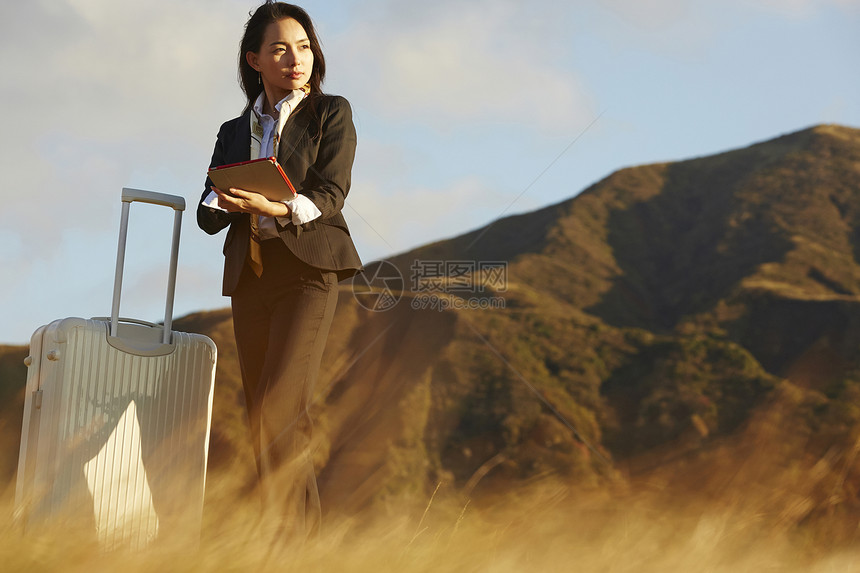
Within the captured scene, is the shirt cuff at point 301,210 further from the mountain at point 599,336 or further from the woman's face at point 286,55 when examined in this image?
the mountain at point 599,336

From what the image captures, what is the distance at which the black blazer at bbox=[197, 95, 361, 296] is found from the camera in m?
1.50

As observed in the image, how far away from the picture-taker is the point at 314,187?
1.51 meters

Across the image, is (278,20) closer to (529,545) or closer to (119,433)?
(119,433)

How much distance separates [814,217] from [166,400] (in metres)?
24.6

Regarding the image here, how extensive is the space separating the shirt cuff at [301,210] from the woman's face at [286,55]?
0.28 metres

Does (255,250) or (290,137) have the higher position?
(290,137)

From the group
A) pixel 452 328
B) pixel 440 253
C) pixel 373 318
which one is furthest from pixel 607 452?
pixel 440 253

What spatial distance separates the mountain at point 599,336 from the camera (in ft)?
53.4

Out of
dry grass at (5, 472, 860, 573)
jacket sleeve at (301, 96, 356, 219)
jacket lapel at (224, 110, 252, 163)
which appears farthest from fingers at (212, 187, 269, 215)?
dry grass at (5, 472, 860, 573)

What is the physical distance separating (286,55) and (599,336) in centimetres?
1937

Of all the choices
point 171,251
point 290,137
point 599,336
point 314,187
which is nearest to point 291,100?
point 290,137

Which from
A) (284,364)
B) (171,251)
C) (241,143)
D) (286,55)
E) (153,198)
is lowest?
(284,364)

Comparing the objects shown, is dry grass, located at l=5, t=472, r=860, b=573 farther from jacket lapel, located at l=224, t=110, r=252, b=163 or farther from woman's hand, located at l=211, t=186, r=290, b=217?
jacket lapel, located at l=224, t=110, r=252, b=163

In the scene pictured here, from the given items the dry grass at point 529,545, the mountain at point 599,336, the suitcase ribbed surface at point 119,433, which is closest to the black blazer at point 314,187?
the suitcase ribbed surface at point 119,433
